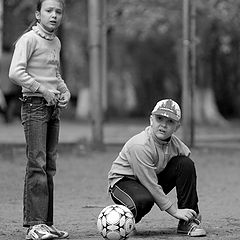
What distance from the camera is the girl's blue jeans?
696cm

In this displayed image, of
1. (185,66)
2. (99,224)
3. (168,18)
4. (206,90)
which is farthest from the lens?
(206,90)

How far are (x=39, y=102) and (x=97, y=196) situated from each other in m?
3.49

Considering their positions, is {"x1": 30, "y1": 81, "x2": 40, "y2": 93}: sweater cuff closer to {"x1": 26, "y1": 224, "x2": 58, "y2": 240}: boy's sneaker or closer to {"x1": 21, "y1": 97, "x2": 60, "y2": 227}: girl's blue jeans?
{"x1": 21, "y1": 97, "x2": 60, "y2": 227}: girl's blue jeans

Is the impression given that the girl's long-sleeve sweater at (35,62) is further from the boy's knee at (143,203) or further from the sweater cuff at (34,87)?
the boy's knee at (143,203)

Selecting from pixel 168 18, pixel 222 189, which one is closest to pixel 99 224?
pixel 222 189

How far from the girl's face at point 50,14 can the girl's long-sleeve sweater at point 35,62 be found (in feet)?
0.18

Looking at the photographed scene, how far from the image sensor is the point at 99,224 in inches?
274

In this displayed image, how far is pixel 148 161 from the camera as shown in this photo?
7.29 metres

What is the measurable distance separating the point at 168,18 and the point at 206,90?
854 cm

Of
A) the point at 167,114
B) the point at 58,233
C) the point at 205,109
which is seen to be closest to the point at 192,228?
the point at 167,114

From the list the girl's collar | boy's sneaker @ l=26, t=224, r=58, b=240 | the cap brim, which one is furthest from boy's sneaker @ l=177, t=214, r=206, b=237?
the girl's collar

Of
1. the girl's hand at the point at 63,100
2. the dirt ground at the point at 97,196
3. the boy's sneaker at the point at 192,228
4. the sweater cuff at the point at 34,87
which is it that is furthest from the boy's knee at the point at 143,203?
the sweater cuff at the point at 34,87

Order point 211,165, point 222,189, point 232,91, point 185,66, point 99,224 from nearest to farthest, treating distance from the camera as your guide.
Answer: point 99,224 → point 222,189 → point 211,165 → point 185,66 → point 232,91

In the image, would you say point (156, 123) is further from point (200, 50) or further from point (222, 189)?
point (200, 50)
